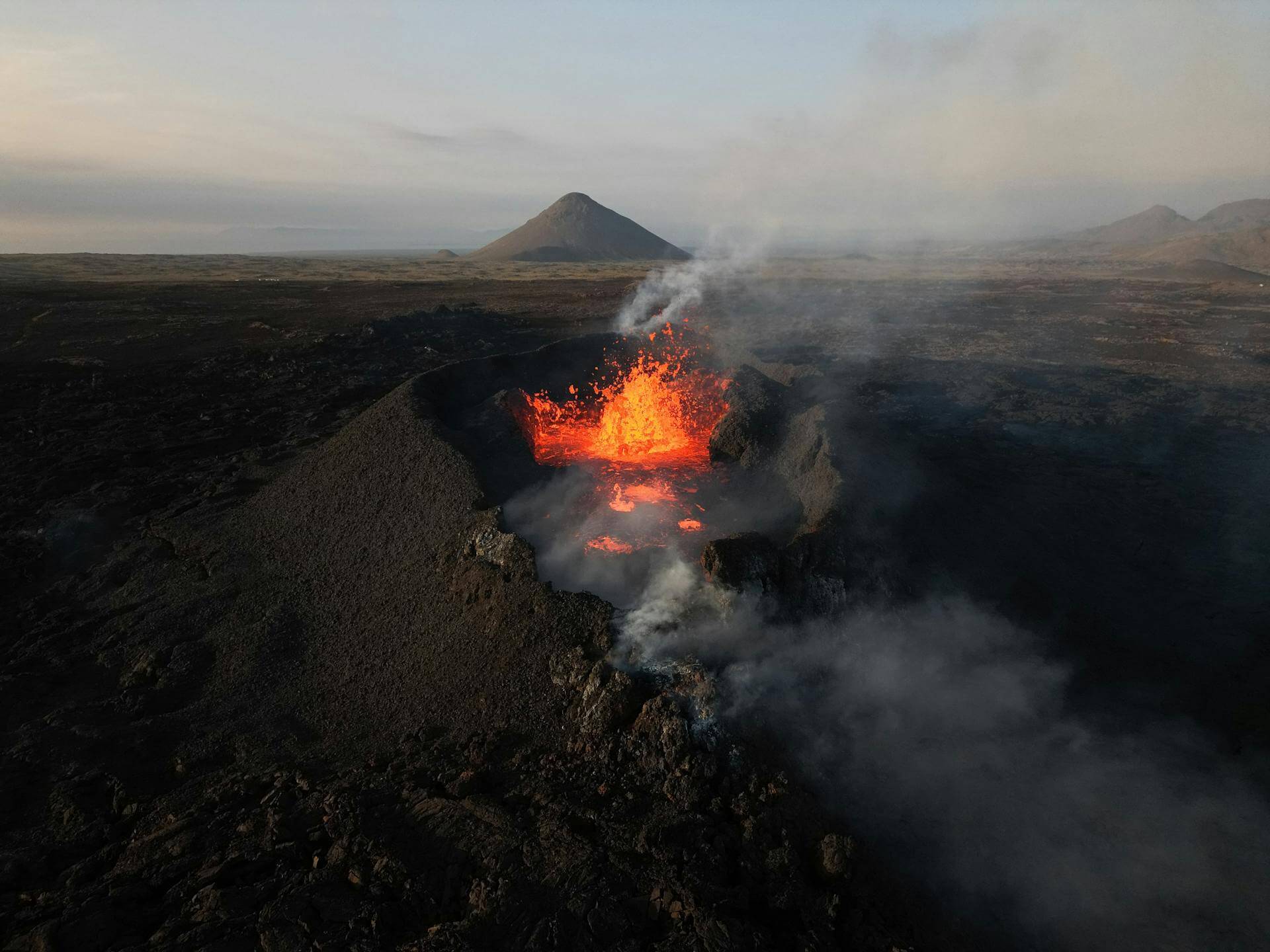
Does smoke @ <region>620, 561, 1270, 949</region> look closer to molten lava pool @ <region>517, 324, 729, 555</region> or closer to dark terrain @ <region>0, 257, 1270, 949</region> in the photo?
dark terrain @ <region>0, 257, 1270, 949</region>

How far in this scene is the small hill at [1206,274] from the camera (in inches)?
2667

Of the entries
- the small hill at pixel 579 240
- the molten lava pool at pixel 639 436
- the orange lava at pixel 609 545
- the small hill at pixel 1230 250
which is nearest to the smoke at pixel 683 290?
the molten lava pool at pixel 639 436

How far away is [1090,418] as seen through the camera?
21016 mm

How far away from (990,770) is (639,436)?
10.1 meters

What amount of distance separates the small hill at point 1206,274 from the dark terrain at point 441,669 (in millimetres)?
61868

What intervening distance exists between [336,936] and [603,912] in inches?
91.4

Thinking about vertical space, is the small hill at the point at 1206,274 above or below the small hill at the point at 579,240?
below

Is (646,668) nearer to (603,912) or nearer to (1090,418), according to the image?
(603,912)

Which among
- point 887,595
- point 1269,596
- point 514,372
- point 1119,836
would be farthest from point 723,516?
point 1269,596

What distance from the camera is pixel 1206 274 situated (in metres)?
74.2

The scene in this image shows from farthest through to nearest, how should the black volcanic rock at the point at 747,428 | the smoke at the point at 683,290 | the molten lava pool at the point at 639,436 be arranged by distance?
the smoke at the point at 683,290 < the black volcanic rock at the point at 747,428 < the molten lava pool at the point at 639,436

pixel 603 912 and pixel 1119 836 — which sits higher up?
pixel 603 912

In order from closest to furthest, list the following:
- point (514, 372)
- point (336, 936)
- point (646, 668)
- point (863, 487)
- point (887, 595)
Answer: point (336, 936) < point (646, 668) < point (887, 595) < point (863, 487) < point (514, 372)

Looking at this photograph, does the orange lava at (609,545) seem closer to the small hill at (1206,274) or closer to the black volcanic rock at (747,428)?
the black volcanic rock at (747,428)
